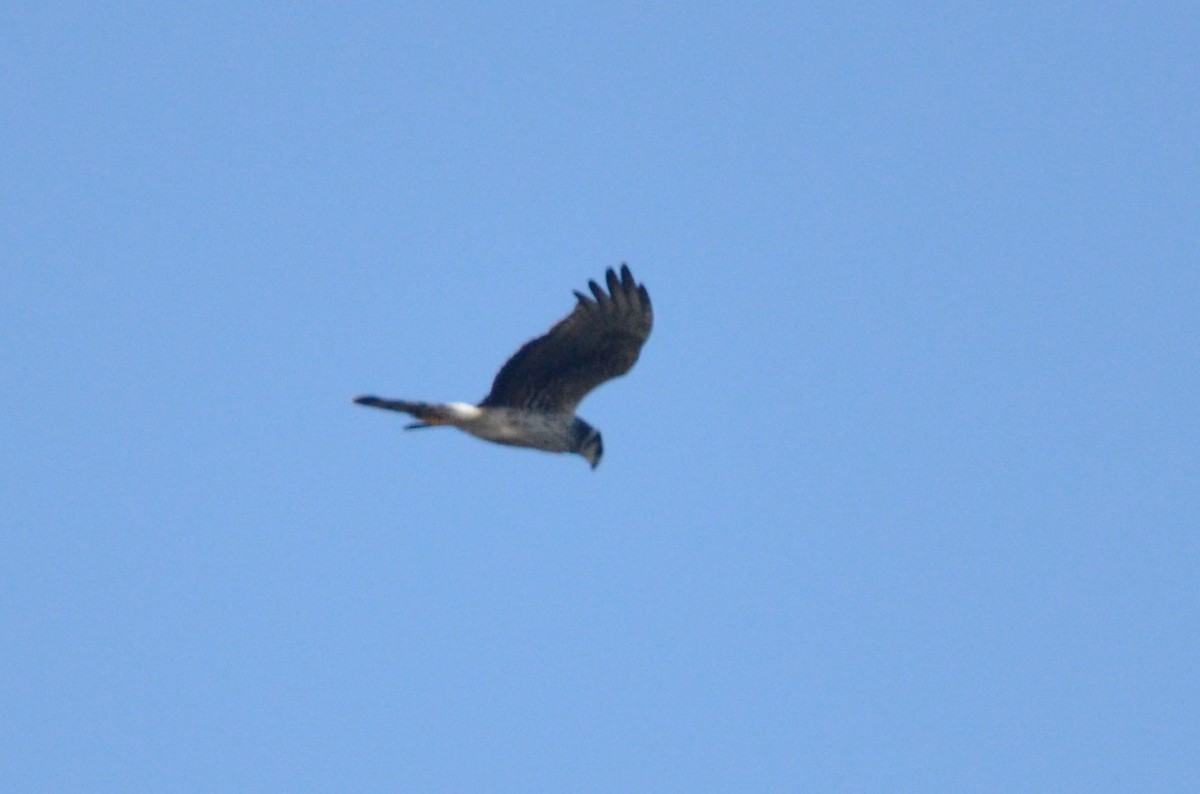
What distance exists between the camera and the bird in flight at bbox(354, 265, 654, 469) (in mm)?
21844

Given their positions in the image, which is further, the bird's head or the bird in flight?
the bird's head

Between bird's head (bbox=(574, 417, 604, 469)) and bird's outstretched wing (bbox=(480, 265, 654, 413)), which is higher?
bird's outstretched wing (bbox=(480, 265, 654, 413))

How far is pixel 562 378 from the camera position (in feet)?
73.4

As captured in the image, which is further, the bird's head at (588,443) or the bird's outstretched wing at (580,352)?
the bird's head at (588,443)

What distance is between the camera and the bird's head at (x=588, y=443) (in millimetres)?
22672

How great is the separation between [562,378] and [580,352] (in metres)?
0.32

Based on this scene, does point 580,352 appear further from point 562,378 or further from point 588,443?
point 588,443

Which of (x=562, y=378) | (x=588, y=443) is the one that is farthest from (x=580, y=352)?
(x=588, y=443)

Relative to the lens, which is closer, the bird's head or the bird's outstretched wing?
the bird's outstretched wing

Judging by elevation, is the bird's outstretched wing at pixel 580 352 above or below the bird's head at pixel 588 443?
above

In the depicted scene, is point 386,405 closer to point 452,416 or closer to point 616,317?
point 452,416

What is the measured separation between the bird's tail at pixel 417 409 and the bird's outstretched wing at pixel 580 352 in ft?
1.09

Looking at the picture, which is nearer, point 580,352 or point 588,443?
point 580,352

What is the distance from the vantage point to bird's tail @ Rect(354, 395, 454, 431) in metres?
22.1
